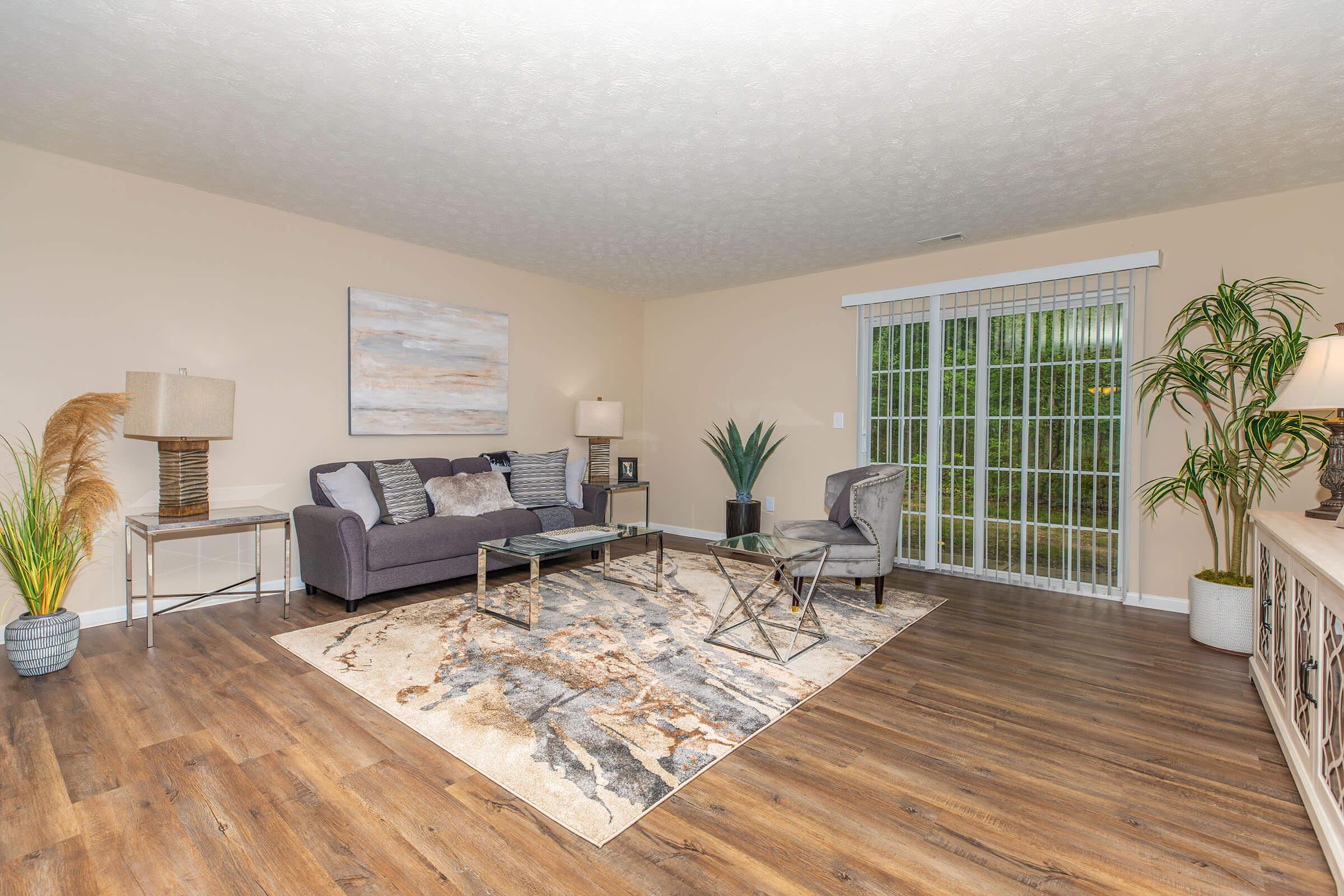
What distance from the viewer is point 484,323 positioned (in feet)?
17.6

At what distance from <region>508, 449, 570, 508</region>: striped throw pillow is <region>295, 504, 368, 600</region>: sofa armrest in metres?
1.37

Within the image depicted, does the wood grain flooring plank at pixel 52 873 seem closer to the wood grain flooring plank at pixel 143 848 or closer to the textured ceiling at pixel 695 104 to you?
the wood grain flooring plank at pixel 143 848

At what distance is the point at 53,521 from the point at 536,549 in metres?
2.35

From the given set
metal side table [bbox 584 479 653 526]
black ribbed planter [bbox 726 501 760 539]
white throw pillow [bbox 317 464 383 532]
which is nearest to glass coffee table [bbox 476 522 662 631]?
white throw pillow [bbox 317 464 383 532]

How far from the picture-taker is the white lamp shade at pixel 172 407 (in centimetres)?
322

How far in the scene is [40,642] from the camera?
2.73m

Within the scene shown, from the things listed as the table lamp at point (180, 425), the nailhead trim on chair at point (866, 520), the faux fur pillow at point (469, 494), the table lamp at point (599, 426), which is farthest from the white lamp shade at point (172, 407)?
the nailhead trim on chair at point (866, 520)

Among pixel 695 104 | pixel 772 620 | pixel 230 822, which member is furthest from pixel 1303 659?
pixel 230 822

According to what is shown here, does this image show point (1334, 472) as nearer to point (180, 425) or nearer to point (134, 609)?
point (180, 425)

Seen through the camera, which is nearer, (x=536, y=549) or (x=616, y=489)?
(x=536, y=549)

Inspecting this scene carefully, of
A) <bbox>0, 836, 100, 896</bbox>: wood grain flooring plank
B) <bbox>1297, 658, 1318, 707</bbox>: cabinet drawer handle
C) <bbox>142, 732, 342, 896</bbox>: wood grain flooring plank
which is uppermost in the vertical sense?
<bbox>1297, 658, 1318, 707</bbox>: cabinet drawer handle

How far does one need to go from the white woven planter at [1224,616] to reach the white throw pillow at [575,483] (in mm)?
4097

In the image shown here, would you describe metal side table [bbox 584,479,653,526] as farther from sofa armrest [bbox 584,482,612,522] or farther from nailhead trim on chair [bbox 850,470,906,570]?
nailhead trim on chair [bbox 850,470,906,570]

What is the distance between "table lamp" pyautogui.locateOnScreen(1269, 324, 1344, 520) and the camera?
8.07 ft
